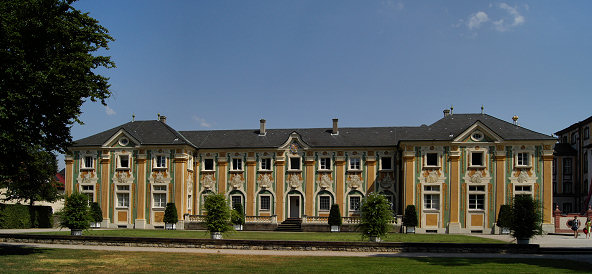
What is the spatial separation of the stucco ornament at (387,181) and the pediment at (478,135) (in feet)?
19.9

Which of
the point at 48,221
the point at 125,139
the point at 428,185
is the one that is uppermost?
the point at 125,139

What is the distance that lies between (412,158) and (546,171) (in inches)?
381

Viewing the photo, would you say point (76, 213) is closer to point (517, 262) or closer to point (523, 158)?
point (517, 262)

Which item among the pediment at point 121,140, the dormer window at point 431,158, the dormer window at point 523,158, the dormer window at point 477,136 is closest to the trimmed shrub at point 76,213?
the pediment at point 121,140

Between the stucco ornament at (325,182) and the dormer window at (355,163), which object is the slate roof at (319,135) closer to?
the dormer window at (355,163)

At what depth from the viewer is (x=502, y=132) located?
1663 inches

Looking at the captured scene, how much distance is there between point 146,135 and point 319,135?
14353mm

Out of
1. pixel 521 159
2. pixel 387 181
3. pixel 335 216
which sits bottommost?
pixel 335 216

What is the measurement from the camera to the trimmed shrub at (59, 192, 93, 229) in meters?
29.3

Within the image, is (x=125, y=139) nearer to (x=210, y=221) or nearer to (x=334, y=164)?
(x=334, y=164)

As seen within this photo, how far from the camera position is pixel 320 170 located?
4559 cm

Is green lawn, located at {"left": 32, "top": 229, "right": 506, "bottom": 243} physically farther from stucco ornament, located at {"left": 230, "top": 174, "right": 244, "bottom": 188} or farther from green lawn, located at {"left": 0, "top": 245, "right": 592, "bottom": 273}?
stucco ornament, located at {"left": 230, "top": 174, "right": 244, "bottom": 188}

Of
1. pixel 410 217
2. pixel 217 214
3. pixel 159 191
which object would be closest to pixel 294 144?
pixel 410 217

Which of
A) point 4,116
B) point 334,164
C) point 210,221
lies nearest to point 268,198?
point 334,164
